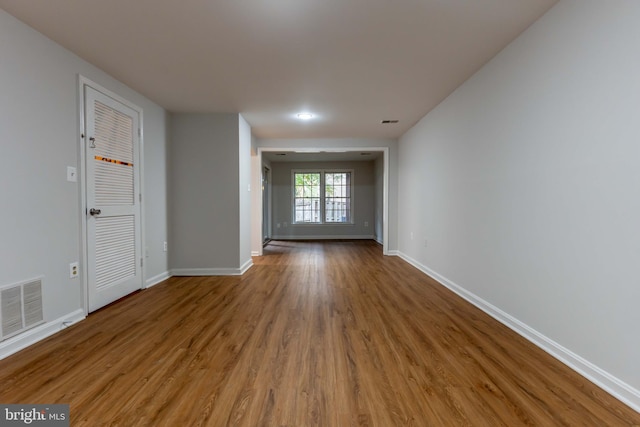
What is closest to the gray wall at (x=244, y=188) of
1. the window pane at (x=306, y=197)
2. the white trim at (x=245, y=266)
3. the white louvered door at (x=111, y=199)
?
the white trim at (x=245, y=266)

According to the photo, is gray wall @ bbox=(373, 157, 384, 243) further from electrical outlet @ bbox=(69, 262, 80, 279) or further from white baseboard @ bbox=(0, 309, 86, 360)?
white baseboard @ bbox=(0, 309, 86, 360)

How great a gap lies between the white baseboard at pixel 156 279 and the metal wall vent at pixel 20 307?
1.50 metres

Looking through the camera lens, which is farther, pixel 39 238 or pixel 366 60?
pixel 366 60

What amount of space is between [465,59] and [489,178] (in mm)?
1098

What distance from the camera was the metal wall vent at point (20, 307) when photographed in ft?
6.57

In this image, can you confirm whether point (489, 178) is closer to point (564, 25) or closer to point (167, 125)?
point (564, 25)

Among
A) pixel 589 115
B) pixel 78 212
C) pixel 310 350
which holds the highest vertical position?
pixel 589 115

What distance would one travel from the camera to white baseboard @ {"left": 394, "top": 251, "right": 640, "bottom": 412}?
150 centimetres

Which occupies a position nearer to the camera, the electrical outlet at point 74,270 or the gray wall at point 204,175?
the electrical outlet at point 74,270

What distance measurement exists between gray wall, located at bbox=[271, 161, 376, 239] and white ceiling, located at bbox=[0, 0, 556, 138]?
4.99 metres

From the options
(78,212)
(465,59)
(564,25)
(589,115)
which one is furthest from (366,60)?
(78,212)

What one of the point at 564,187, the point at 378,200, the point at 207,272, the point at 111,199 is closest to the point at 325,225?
the point at 378,200

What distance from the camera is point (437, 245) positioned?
156 inches

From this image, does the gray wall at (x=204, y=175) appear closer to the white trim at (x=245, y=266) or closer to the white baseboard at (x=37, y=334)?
the white trim at (x=245, y=266)
